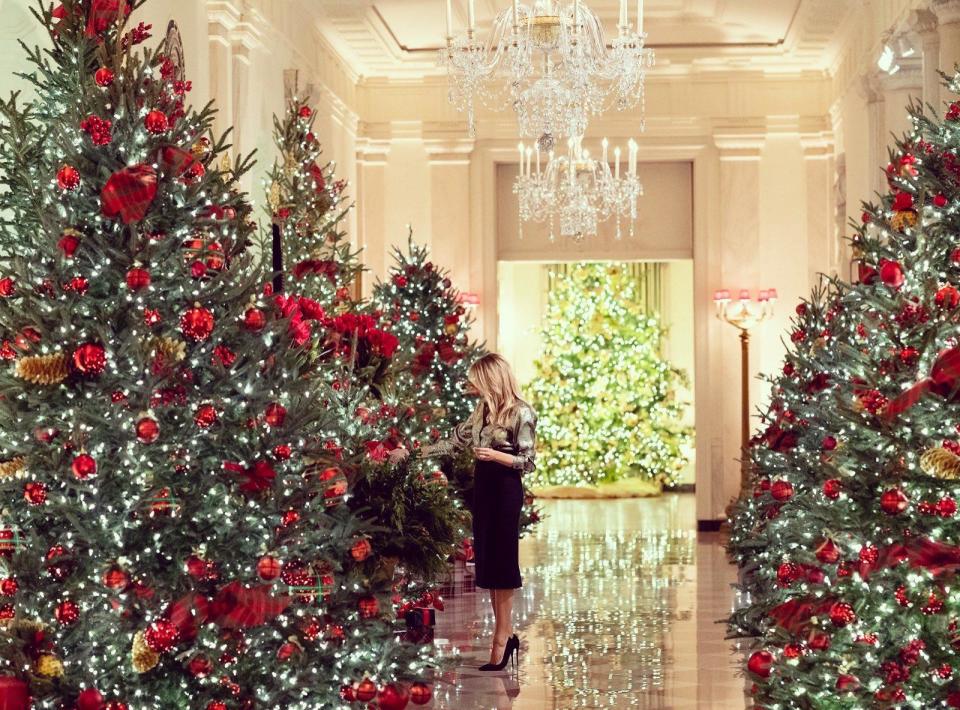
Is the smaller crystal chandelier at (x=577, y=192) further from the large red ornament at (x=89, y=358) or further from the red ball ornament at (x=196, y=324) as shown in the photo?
the large red ornament at (x=89, y=358)

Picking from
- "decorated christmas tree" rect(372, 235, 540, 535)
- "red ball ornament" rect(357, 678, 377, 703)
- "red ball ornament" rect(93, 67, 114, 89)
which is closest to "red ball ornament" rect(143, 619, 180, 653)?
"red ball ornament" rect(357, 678, 377, 703)

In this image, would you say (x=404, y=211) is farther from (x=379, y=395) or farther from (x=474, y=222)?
(x=379, y=395)

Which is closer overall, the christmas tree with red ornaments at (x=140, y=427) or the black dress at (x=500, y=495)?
the christmas tree with red ornaments at (x=140, y=427)

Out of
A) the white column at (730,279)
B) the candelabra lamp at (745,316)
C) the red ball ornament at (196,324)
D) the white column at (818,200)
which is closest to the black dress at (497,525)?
the red ball ornament at (196,324)

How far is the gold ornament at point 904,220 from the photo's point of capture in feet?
18.5

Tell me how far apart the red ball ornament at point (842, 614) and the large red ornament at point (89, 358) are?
2681 millimetres

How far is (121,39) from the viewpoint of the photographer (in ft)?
17.3

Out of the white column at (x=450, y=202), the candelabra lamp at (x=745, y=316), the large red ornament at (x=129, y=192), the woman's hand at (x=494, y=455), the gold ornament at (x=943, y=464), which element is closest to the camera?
the gold ornament at (x=943, y=464)

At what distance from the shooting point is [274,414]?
517cm

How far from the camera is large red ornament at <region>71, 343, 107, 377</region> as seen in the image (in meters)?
4.93

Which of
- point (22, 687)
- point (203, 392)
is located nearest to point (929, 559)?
point (203, 392)

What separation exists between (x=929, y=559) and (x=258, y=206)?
22.6 feet

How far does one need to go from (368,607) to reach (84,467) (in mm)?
1321

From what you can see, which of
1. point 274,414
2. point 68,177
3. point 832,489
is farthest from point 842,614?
point 68,177
